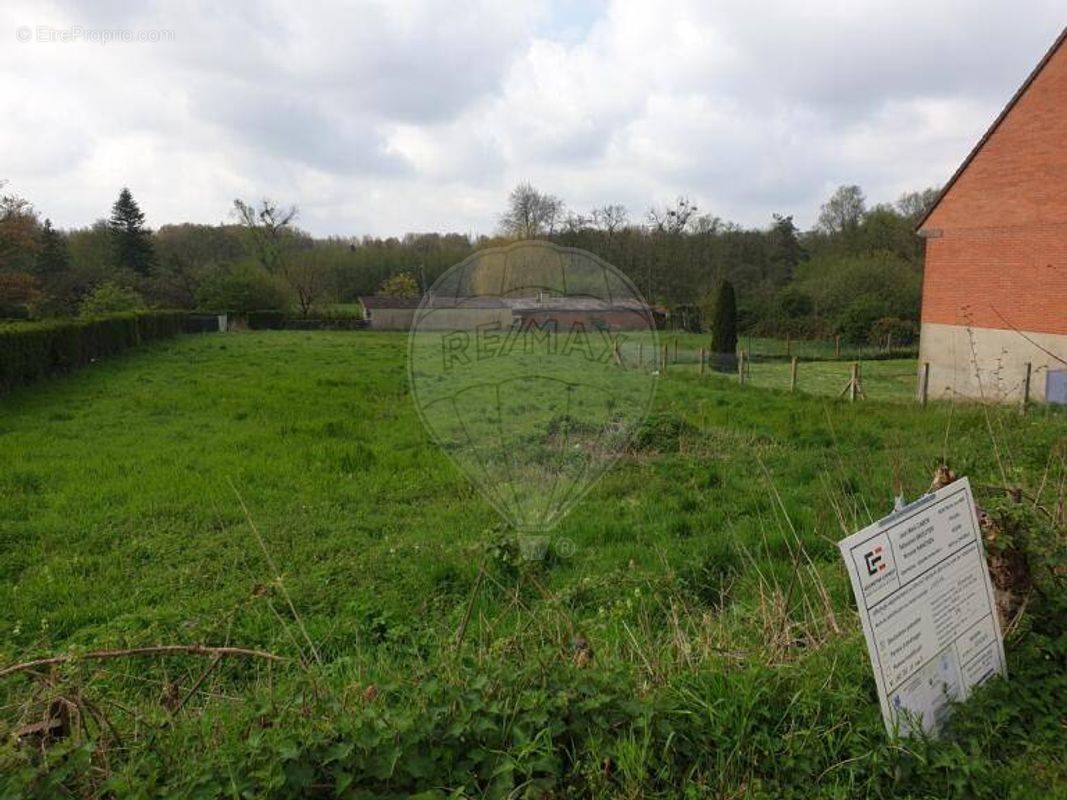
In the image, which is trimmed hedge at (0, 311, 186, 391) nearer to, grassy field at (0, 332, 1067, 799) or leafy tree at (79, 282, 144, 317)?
grassy field at (0, 332, 1067, 799)

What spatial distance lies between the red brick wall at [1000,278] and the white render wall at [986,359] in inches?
10.1

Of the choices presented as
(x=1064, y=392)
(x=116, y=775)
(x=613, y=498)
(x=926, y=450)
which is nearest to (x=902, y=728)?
(x=116, y=775)

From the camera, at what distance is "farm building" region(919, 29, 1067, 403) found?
51.5 feet

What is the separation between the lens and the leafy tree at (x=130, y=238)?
5169cm

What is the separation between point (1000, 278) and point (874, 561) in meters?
18.9

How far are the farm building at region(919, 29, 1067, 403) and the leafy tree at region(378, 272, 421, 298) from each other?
18.6 metres

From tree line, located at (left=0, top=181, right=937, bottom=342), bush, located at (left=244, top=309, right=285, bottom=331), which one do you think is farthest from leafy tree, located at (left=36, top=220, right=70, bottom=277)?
bush, located at (left=244, top=309, right=285, bottom=331)

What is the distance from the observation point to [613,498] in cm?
706

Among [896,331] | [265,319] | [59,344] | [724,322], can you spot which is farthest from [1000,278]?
[265,319]

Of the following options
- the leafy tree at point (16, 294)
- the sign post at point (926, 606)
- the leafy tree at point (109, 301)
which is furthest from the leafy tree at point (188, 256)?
the sign post at point (926, 606)

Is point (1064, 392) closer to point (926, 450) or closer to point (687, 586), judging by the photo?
point (926, 450)

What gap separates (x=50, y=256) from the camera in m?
44.5

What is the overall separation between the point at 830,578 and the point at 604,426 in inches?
118

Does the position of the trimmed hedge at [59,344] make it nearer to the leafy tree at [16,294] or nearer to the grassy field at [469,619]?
the grassy field at [469,619]
